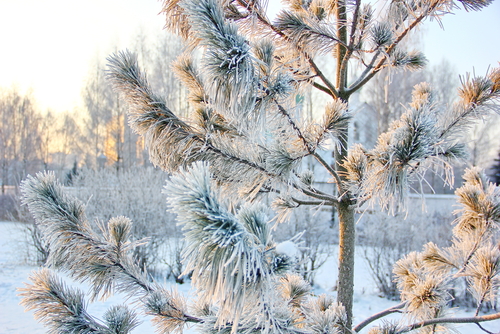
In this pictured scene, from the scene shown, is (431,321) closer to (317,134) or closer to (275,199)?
(275,199)

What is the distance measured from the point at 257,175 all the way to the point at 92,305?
19.3 feet

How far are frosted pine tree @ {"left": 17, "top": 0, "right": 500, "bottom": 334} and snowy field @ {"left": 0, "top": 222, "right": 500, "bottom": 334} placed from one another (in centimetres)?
235

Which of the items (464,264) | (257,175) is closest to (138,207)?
(257,175)

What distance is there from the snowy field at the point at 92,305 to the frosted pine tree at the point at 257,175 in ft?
7.70

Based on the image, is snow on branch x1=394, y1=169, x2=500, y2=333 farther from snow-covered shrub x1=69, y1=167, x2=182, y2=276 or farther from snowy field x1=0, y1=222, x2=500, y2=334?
snow-covered shrub x1=69, y1=167, x2=182, y2=276

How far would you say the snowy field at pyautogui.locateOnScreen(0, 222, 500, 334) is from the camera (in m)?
4.84

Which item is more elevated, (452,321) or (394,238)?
(452,321)

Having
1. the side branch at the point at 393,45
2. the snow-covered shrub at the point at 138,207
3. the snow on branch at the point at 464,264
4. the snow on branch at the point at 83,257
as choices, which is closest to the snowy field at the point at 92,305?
the snow-covered shrub at the point at 138,207

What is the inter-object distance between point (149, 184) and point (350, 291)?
7.94 metres

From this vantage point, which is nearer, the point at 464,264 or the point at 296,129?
the point at 296,129

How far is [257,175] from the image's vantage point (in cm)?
137

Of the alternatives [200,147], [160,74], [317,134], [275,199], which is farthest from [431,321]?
[160,74]

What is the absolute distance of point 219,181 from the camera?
1464 millimetres

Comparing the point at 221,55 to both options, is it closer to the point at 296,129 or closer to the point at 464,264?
the point at 296,129
